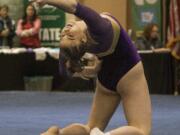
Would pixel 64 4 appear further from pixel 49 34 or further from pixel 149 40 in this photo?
pixel 49 34

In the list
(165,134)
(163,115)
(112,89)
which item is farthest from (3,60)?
(112,89)

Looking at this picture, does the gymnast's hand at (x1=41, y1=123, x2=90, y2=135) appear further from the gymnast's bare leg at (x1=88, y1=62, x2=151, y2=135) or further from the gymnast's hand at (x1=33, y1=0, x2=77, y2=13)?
the gymnast's hand at (x1=33, y1=0, x2=77, y2=13)

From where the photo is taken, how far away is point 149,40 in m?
10.3

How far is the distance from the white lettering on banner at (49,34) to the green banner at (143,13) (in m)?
1.49

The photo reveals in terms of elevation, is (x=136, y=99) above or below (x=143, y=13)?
above

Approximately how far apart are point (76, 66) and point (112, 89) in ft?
1.24

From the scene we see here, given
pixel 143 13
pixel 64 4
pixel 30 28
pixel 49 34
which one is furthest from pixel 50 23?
pixel 64 4

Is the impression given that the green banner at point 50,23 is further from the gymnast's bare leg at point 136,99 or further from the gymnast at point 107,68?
the gymnast's bare leg at point 136,99

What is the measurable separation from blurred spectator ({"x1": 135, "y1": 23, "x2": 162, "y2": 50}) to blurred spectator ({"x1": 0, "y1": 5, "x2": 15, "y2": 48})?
2215 millimetres

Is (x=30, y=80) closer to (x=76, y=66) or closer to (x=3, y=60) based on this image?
(x=3, y=60)

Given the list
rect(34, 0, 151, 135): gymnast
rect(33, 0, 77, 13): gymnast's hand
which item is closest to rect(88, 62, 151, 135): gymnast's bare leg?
rect(34, 0, 151, 135): gymnast

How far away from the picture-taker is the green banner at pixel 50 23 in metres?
11.3

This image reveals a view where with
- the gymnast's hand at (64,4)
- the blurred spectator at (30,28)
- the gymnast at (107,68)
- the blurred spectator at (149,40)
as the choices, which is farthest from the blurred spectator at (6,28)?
the gymnast's hand at (64,4)

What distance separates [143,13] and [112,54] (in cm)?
760
